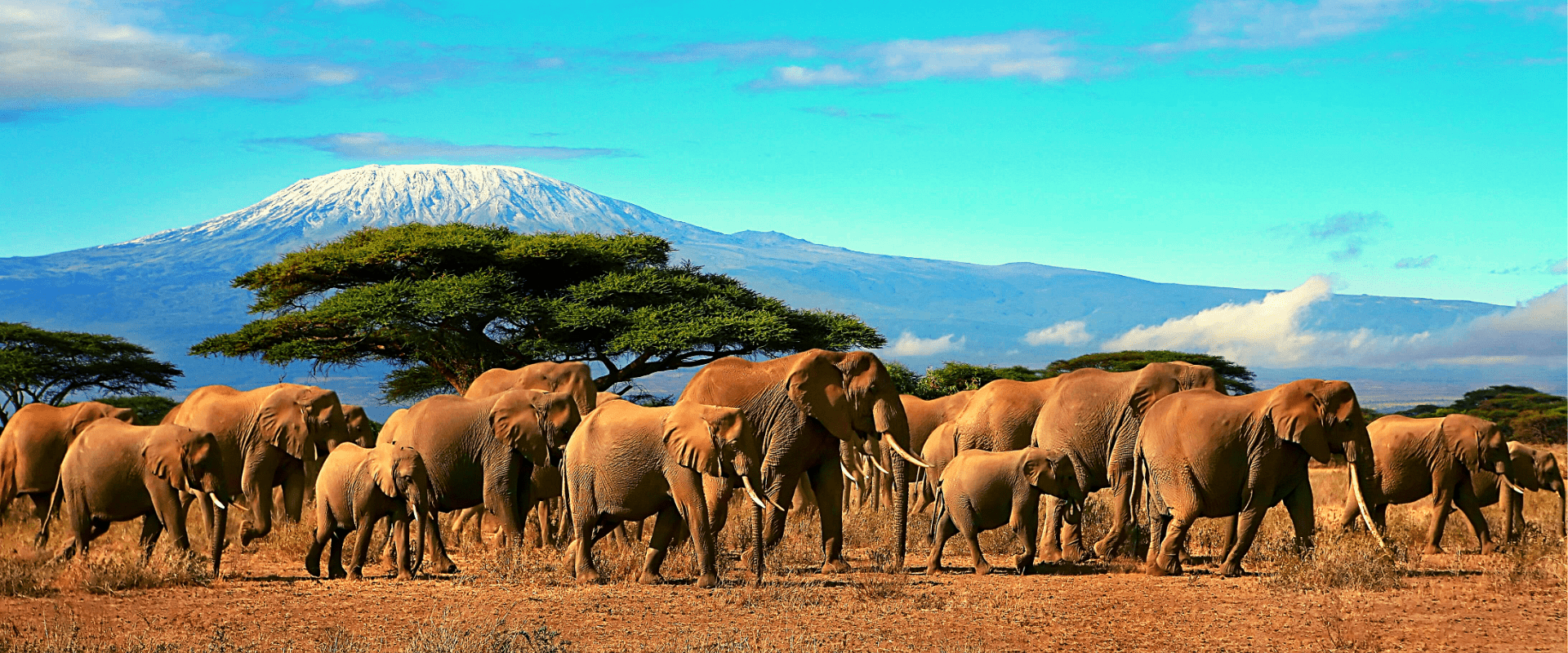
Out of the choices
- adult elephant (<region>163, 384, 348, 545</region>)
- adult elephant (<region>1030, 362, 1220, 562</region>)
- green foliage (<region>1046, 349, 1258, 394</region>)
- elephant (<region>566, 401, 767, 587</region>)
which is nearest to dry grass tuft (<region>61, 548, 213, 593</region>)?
adult elephant (<region>163, 384, 348, 545</region>)

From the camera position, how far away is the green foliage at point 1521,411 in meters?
45.1

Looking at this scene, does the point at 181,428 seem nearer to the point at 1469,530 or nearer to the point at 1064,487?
the point at 1064,487

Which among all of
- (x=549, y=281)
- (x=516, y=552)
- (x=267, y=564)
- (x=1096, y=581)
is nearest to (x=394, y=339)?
(x=549, y=281)

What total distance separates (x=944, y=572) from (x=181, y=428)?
7397 mm

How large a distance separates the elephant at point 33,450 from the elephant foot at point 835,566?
28.0 feet

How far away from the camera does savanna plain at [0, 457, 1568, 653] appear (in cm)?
1025

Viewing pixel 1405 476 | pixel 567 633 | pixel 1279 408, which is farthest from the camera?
pixel 1405 476

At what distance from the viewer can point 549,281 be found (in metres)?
38.1

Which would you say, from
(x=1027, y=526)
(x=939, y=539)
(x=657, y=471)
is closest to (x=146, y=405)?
(x=939, y=539)

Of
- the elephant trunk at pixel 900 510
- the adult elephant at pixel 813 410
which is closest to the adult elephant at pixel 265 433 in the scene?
the adult elephant at pixel 813 410

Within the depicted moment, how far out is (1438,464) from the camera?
54.2 feet

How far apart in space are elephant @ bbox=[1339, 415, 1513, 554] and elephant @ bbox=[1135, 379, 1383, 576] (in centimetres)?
321

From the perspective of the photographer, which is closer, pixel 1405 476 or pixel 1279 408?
pixel 1279 408

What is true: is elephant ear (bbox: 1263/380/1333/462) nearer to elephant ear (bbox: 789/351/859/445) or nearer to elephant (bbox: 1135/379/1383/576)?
elephant (bbox: 1135/379/1383/576)
